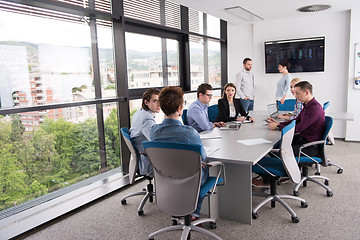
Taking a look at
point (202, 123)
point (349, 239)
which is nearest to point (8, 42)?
point (202, 123)

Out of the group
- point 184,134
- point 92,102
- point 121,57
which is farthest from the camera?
point 121,57

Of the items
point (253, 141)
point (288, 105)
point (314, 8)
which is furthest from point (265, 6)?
point (253, 141)

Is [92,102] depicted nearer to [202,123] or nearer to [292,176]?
[202,123]

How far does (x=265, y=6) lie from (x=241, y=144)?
11.7ft

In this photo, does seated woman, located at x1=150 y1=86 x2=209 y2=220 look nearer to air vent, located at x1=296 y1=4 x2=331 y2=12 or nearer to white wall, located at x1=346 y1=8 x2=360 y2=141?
air vent, located at x1=296 y1=4 x2=331 y2=12

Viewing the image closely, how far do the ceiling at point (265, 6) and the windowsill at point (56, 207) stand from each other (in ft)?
10.4

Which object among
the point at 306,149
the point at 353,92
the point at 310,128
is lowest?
the point at 306,149

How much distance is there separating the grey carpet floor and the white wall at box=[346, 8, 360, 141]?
298cm

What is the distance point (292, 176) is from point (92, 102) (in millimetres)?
2595

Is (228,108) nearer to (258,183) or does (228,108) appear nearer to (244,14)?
(258,183)

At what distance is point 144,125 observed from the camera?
3.20 metres

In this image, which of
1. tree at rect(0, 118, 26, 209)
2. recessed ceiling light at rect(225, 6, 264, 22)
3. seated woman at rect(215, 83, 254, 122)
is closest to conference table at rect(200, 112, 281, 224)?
seated woman at rect(215, 83, 254, 122)

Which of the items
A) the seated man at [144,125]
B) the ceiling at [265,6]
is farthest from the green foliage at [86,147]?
the ceiling at [265,6]

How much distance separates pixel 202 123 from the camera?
392cm
